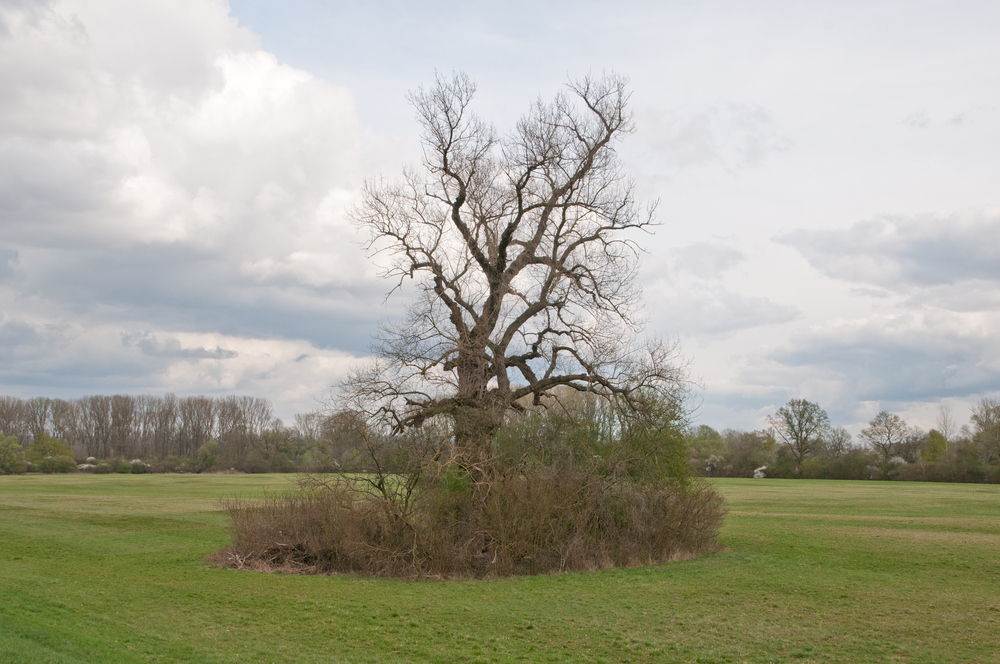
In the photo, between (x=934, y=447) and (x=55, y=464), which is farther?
(x=55, y=464)

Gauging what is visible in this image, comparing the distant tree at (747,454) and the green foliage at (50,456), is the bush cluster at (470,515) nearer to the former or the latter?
the distant tree at (747,454)

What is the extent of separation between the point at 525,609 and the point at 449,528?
5.38 meters

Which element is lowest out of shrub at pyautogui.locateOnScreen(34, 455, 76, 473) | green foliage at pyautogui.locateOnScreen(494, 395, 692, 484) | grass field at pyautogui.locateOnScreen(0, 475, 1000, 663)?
shrub at pyautogui.locateOnScreen(34, 455, 76, 473)

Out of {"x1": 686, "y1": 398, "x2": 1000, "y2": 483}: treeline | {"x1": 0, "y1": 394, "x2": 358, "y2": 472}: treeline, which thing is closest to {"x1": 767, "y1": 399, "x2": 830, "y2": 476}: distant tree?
{"x1": 686, "y1": 398, "x2": 1000, "y2": 483}: treeline

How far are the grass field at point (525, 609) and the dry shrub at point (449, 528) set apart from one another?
1.09 meters

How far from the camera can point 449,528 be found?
66.4ft

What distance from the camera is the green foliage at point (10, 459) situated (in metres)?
90.0

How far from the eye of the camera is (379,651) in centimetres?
1210

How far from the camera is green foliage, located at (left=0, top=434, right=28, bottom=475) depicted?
295 feet

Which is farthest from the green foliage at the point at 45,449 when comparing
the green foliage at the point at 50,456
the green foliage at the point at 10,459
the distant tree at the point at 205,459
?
the distant tree at the point at 205,459

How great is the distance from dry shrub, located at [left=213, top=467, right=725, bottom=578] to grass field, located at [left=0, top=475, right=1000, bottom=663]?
1.09 meters

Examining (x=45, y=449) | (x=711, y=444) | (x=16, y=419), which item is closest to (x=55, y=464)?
(x=45, y=449)

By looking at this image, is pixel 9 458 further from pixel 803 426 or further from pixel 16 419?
pixel 803 426

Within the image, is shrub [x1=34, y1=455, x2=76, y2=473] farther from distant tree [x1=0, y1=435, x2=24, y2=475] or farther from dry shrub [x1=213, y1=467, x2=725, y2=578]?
dry shrub [x1=213, y1=467, x2=725, y2=578]
